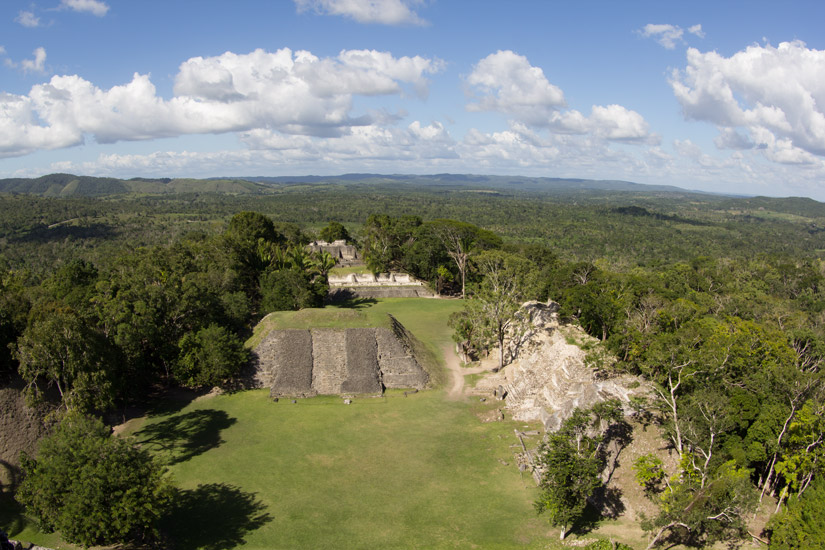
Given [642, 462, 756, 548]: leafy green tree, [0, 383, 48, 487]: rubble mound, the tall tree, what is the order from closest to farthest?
[642, 462, 756, 548]: leafy green tree, [0, 383, 48, 487]: rubble mound, the tall tree

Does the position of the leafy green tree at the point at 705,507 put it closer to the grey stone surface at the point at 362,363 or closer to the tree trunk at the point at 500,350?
the tree trunk at the point at 500,350

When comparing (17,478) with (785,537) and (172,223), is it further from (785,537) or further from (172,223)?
(172,223)

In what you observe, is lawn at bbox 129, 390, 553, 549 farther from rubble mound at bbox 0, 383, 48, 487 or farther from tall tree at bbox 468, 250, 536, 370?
tall tree at bbox 468, 250, 536, 370

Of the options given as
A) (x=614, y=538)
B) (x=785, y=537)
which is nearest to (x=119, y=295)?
(x=614, y=538)

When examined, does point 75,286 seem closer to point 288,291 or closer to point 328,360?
point 288,291

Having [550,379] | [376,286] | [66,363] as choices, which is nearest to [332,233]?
[376,286]

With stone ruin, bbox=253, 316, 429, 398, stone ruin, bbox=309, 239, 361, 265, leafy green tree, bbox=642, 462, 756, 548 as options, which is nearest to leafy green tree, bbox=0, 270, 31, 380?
stone ruin, bbox=253, 316, 429, 398
